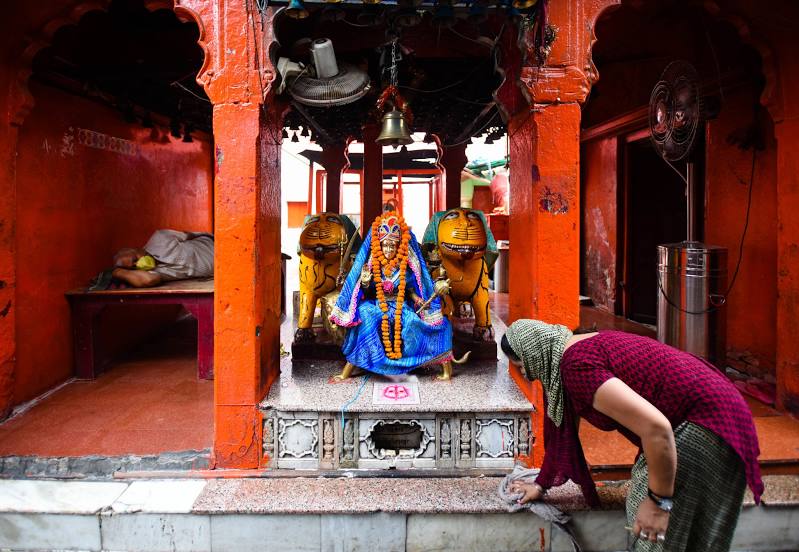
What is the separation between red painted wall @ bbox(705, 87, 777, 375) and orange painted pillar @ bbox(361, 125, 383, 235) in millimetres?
4284

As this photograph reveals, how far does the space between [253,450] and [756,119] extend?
615 cm

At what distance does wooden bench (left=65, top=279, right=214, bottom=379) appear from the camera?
585 centimetres

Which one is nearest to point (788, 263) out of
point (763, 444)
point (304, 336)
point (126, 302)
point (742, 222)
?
point (742, 222)

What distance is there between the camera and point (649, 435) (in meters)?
2.29

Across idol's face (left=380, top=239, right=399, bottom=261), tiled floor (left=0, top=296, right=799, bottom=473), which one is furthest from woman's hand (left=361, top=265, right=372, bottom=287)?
tiled floor (left=0, top=296, right=799, bottom=473)

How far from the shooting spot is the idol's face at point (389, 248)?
4742 mm

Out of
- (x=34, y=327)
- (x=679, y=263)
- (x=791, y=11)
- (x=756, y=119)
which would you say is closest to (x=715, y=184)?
(x=756, y=119)

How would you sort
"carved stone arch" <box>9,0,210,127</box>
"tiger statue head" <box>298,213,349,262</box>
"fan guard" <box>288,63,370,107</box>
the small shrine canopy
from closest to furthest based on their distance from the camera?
"fan guard" <box>288,63,370,107</box>
"carved stone arch" <box>9,0,210,127</box>
"tiger statue head" <box>298,213,349,262</box>
the small shrine canopy

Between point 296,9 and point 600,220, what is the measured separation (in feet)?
23.3

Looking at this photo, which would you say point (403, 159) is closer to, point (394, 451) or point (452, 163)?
point (452, 163)

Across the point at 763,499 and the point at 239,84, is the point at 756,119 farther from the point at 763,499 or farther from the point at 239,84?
the point at 239,84

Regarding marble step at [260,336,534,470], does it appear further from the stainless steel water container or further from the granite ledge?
the stainless steel water container

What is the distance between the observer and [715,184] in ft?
20.3

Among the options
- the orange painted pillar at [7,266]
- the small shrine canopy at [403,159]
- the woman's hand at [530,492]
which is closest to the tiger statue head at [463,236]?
the woman's hand at [530,492]
